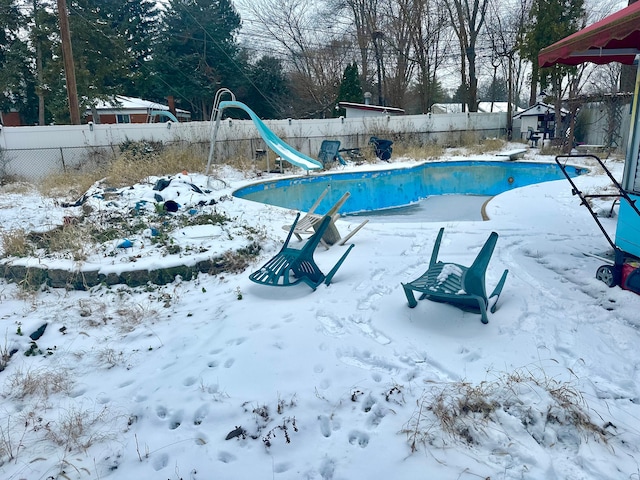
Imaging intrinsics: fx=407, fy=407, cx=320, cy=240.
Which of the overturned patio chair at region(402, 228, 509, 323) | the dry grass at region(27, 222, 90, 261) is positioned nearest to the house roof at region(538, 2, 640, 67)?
the overturned patio chair at region(402, 228, 509, 323)

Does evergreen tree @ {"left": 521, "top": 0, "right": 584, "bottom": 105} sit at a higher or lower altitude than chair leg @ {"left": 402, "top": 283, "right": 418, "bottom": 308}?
higher

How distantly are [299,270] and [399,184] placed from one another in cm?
763

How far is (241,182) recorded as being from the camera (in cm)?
899

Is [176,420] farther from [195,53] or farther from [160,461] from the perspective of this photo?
[195,53]

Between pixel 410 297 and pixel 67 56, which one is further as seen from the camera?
pixel 67 56

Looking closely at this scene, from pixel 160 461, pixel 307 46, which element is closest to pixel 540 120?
pixel 307 46

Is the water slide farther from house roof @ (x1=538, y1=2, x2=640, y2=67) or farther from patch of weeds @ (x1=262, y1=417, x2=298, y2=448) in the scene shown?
patch of weeds @ (x1=262, y1=417, x2=298, y2=448)

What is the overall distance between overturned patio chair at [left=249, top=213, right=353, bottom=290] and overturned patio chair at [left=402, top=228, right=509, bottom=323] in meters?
0.87

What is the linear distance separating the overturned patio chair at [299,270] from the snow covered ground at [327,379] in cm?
11

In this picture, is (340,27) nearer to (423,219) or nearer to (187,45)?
(187,45)

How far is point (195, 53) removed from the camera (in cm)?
2052

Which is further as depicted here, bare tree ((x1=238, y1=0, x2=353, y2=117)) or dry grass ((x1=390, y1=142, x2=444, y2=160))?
bare tree ((x1=238, y1=0, x2=353, y2=117))

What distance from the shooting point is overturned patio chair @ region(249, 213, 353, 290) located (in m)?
3.36

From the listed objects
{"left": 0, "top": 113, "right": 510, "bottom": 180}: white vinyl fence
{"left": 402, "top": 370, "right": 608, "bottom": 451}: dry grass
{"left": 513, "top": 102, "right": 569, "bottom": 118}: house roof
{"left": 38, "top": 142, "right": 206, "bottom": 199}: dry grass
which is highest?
{"left": 513, "top": 102, "right": 569, "bottom": 118}: house roof
